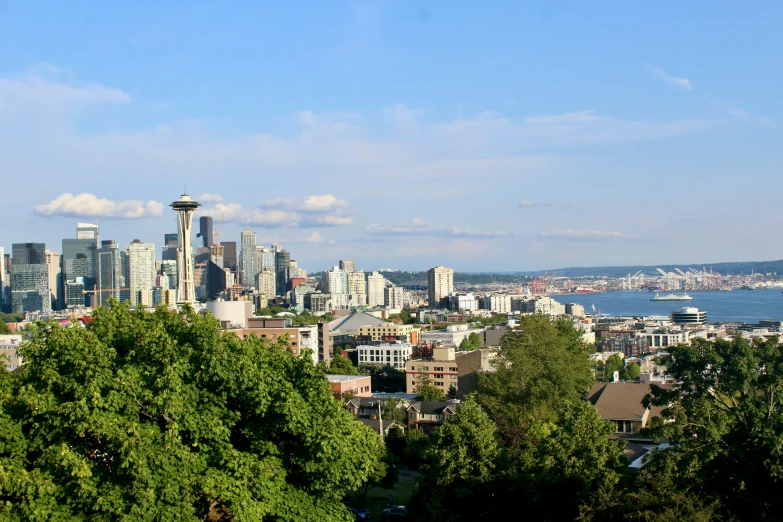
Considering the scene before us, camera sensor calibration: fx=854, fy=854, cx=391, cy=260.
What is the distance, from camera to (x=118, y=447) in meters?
8.05

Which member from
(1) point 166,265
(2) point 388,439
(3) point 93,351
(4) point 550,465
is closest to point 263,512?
(3) point 93,351

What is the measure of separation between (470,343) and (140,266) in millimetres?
92979

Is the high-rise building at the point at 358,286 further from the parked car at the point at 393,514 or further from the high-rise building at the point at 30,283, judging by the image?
the parked car at the point at 393,514

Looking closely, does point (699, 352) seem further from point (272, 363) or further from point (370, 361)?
point (370, 361)

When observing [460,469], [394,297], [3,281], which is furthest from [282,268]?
[460,469]

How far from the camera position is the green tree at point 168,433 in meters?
7.98

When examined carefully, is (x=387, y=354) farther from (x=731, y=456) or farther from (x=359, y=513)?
(x=731, y=456)

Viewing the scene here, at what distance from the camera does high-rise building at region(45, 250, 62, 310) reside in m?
136

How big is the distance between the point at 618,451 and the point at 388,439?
1333cm

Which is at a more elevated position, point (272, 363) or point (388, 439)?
point (272, 363)

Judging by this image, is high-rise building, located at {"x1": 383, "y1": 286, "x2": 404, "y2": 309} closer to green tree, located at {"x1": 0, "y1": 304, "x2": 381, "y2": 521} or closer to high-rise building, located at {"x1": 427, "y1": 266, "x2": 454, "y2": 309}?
high-rise building, located at {"x1": 427, "y1": 266, "x2": 454, "y2": 309}

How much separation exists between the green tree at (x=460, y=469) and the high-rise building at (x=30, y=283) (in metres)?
125

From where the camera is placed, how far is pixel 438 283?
14675cm

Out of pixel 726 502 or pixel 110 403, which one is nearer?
pixel 110 403
